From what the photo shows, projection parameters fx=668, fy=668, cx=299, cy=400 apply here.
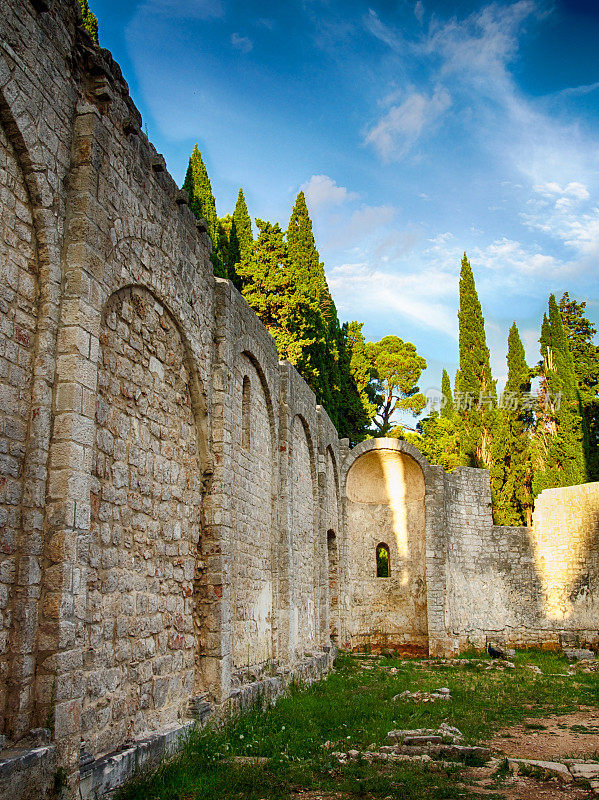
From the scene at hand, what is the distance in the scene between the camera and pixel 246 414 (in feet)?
33.3

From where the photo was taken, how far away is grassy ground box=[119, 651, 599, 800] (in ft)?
17.7

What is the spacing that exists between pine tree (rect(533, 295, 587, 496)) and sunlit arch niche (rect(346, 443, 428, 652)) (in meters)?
5.24

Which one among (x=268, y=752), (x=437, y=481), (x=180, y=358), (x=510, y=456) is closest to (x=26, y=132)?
(x=180, y=358)

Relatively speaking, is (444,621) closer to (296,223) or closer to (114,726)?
(114,726)

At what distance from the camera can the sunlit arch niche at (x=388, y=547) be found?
62.8ft

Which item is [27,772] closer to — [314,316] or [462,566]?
[462,566]

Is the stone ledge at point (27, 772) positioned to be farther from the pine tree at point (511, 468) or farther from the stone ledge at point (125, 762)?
the pine tree at point (511, 468)

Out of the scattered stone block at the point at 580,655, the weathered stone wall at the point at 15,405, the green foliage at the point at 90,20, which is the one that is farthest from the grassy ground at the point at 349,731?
the green foliage at the point at 90,20

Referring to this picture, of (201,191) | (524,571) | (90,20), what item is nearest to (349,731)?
(524,571)

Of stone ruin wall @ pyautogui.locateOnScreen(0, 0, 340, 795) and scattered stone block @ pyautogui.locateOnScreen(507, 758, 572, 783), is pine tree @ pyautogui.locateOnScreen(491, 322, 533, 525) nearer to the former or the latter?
stone ruin wall @ pyautogui.locateOnScreen(0, 0, 340, 795)

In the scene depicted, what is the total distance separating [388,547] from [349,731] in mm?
12153

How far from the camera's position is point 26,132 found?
4.52 meters

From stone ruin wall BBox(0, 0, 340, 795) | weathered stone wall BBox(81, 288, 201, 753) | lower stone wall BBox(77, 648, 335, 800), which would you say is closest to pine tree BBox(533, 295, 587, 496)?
lower stone wall BBox(77, 648, 335, 800)

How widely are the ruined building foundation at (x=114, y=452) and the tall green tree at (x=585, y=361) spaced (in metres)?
19.0
